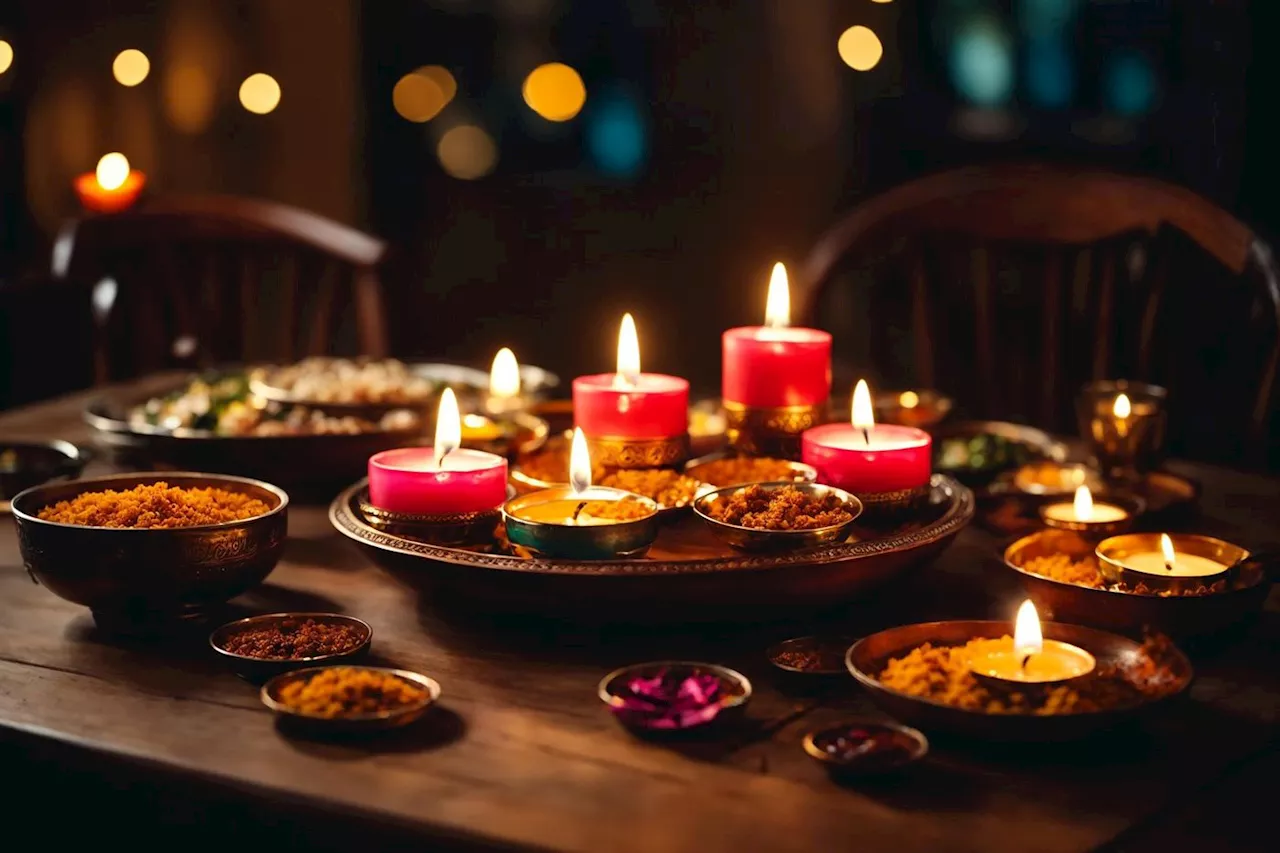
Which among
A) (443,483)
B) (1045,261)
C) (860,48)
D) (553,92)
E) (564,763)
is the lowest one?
(564,763)

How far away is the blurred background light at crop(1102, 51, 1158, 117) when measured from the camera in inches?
140

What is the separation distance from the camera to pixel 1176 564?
1.40 m

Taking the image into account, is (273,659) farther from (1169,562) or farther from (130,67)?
(130,67)

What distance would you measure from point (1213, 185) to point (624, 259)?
5.84 ft

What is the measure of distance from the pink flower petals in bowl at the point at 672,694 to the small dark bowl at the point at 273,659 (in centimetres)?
22

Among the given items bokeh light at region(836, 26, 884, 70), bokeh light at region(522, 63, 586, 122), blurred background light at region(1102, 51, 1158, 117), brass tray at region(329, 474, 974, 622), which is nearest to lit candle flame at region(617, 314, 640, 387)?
brass tray at region(329, 474, 974, 622)

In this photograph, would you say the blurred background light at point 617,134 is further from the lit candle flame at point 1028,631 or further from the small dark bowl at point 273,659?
the lit candle flame at point 1028,631

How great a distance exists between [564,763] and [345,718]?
153 mm

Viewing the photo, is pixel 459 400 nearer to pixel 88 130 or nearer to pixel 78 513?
pixel 78 513

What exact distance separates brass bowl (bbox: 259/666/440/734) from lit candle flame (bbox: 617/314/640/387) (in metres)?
0.47

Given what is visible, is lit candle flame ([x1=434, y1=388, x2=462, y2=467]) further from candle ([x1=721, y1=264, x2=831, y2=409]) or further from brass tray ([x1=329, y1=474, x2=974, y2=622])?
candle ([x1=721, y1=264, x2=831, y2=409])

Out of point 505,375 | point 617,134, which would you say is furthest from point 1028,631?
point 617,134

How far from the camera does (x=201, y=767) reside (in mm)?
1050

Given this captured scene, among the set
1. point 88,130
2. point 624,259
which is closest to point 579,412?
point 624,259
